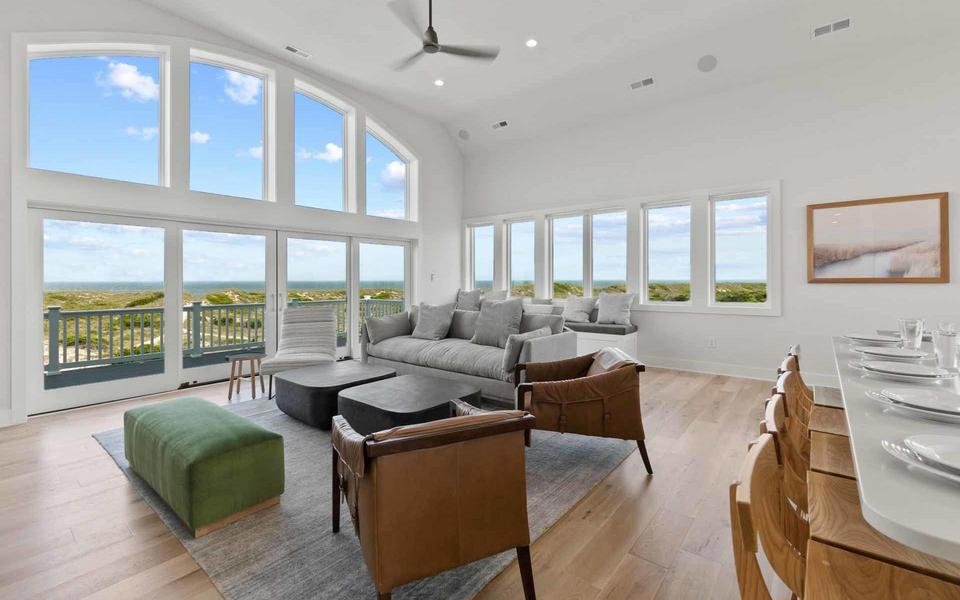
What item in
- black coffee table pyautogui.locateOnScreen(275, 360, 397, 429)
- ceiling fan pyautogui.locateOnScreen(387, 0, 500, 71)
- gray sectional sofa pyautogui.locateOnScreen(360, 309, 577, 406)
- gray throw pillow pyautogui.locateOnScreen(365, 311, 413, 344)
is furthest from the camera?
gray throw pillow pyautogui.locateOnScreen(365, 311, 413, 344)

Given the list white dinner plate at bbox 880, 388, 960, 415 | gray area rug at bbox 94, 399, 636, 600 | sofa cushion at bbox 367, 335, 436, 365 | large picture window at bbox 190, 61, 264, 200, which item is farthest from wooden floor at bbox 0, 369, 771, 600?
large picture window at bbox 190, 61, 264, 200

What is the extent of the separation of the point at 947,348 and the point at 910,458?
115cm

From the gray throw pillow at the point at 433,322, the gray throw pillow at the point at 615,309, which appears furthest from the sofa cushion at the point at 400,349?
the gray throw pillow at the point at 615,309

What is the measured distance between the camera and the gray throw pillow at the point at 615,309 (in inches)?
235

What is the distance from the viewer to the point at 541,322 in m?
4.32

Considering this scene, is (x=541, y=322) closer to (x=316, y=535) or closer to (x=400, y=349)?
(x=400, y=349)

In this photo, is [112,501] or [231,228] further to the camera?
[231,228]

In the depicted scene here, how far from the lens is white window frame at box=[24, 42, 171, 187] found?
12.9 ft

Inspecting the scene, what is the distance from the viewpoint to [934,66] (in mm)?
4246

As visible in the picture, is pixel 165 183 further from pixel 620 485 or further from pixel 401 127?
pixel 620 485

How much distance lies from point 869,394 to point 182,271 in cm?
575

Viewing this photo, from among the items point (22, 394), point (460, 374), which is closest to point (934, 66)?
point (460, 374)

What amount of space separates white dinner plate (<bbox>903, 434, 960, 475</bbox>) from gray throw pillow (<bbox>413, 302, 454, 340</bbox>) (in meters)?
4.30

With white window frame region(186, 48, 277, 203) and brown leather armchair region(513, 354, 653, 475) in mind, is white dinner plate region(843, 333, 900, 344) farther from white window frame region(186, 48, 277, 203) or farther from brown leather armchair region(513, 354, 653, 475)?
white window frame region(186, 48, 277, 203)
